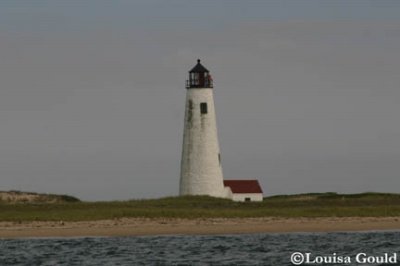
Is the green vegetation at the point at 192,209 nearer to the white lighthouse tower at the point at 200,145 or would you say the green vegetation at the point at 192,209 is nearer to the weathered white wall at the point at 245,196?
the white lighthouse tower at the point at 200,145

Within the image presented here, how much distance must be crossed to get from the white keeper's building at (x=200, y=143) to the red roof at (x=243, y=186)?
818 cm

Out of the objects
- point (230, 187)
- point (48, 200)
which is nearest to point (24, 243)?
point (48, 200)

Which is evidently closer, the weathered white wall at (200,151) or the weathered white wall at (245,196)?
the weathered white wall at (200,151)

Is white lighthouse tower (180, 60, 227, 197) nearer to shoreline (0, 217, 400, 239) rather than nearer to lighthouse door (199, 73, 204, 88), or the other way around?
lighthouse door (199, 73, 204, 88)

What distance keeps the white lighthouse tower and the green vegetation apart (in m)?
1.33

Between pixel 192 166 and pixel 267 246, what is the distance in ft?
61.1

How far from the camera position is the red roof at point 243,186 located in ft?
247

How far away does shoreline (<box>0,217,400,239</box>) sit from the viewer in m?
52.7

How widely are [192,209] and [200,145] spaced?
7.54 m

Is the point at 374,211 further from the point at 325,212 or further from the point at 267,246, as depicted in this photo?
the point at 267,246

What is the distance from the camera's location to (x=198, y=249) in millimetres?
46438

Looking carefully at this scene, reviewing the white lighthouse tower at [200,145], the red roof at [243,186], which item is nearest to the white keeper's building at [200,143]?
the white lighthouse tower at [200,145]

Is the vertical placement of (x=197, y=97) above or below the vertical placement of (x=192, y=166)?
above

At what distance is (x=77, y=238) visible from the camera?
51.6 m
